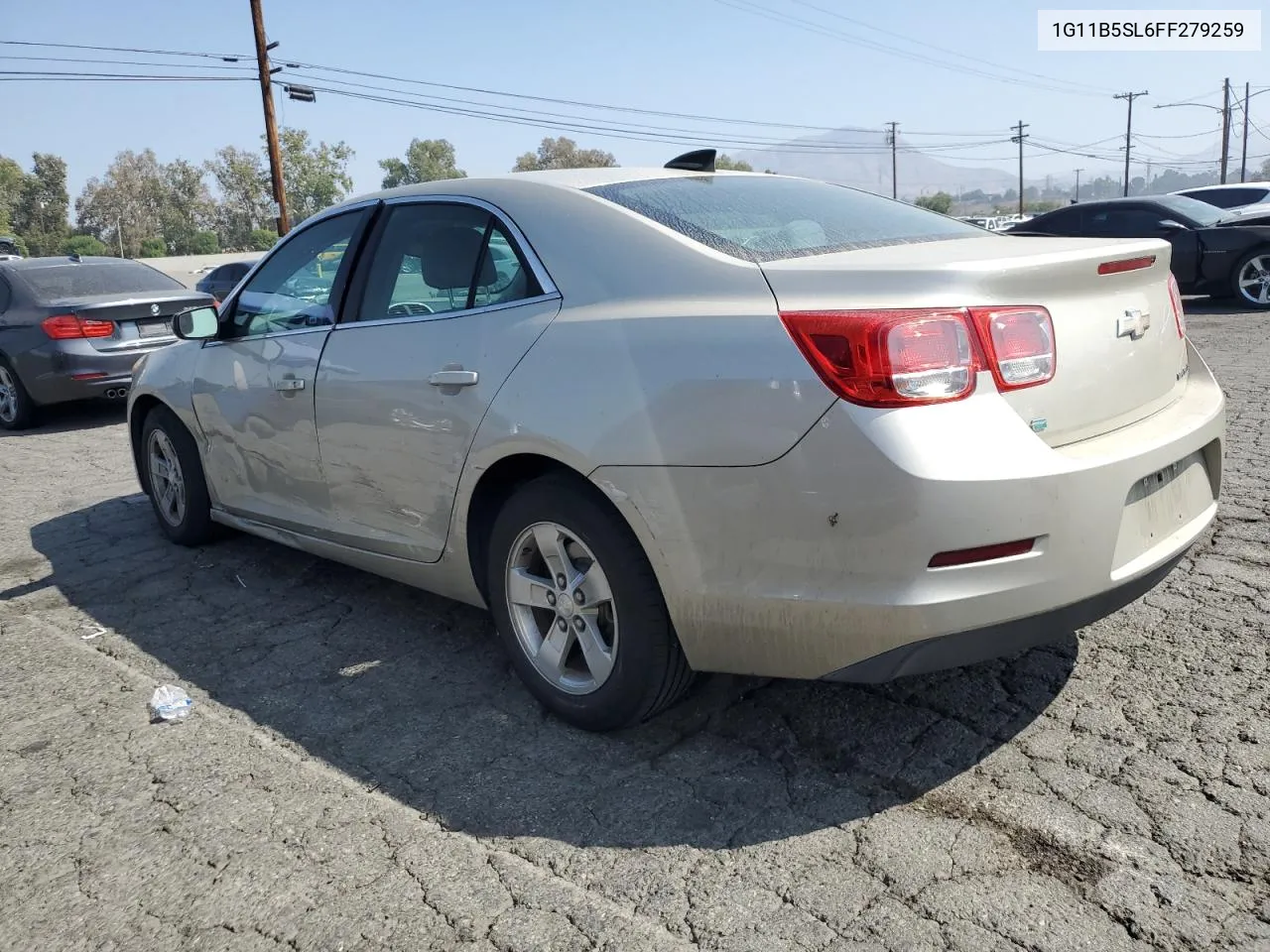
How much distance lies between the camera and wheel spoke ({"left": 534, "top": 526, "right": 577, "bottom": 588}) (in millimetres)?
2988

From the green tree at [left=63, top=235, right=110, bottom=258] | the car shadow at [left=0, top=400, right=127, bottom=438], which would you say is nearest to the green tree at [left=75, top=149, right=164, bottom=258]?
the green tree at [left=63, top=235, right=110, bottom=258]

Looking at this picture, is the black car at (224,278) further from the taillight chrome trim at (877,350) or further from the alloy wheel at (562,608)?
the taillight chrome trim at (877,350)

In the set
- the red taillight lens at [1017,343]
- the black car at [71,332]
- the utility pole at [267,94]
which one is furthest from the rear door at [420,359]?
the utility pole at [267,94]

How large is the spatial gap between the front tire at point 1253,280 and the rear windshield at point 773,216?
35.4ft

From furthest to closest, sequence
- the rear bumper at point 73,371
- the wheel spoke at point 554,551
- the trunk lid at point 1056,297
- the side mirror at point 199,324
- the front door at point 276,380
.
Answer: the rear bumper at point 73,371 < the side mirror at point 199,324 < the front door at point 276,380 < the wheel spoke at point 554,551 < the trunk lid at point 1056,297

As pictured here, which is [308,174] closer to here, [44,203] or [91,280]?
[44,203]

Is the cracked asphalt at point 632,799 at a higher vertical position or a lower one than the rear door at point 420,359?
lower

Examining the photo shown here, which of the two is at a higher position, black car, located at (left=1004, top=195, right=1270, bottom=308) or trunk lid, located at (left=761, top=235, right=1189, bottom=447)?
trunk lid, located at (left=761, top=235, right=1189, bottom=447)

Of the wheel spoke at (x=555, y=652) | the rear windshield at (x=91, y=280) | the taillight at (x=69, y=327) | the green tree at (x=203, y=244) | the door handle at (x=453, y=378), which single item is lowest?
the wheel spoke at (x=555, y=652)

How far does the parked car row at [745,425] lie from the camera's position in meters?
2.35

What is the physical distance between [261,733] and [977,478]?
2.27 m

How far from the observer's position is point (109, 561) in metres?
5.09

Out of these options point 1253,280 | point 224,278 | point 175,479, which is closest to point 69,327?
point 175,479

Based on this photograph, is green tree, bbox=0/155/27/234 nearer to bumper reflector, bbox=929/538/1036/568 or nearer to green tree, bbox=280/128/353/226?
green tree, bbox=280/128/353/226
